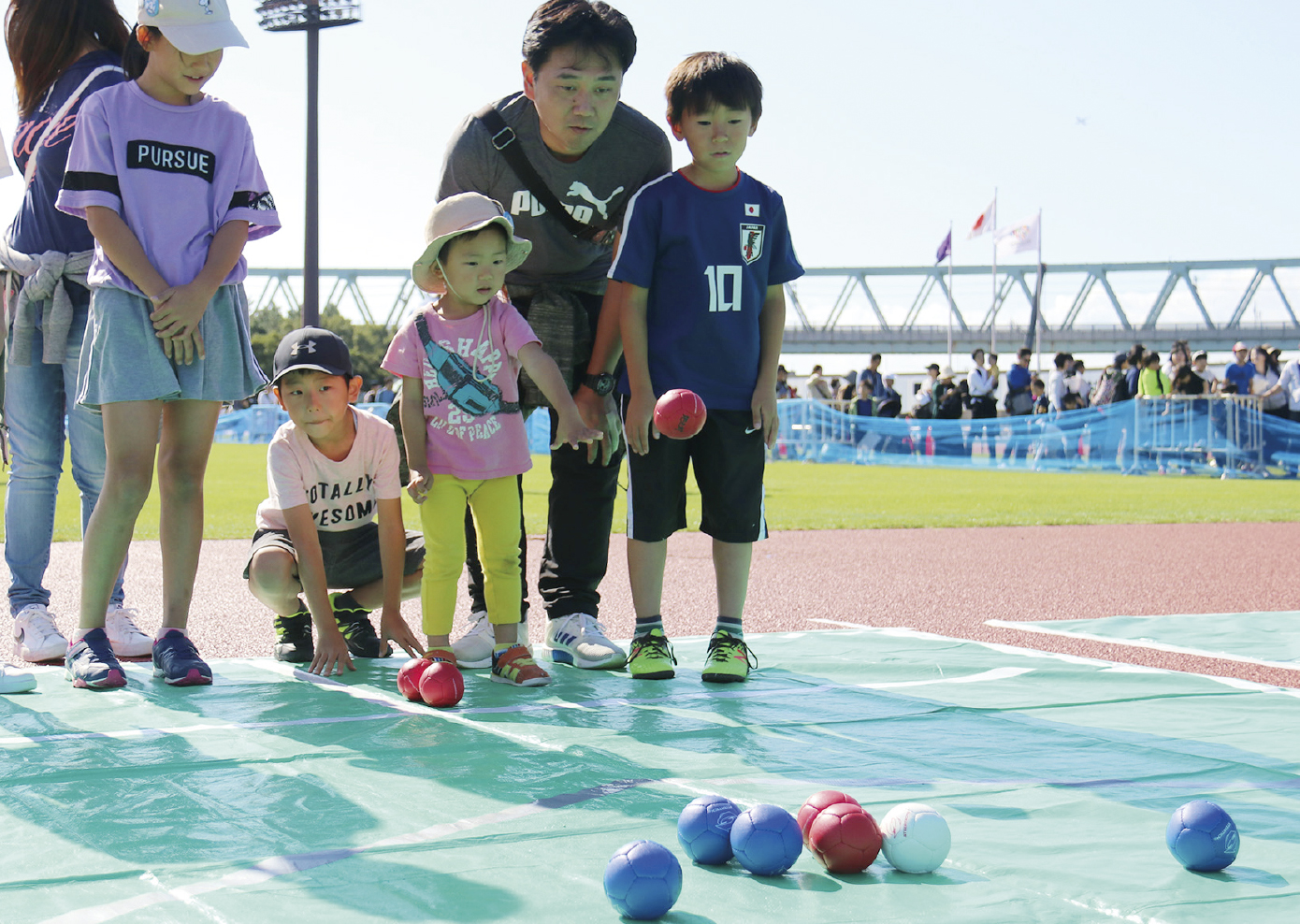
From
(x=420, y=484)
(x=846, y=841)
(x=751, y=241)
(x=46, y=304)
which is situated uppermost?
(x=751, y=241)

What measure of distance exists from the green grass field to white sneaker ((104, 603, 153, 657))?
12.8 ft

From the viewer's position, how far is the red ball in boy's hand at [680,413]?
394 centimetres

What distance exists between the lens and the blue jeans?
4.52 m

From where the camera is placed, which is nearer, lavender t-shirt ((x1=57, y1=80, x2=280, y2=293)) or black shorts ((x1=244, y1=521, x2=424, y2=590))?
lavender t-shirt ((x1=57, y1=80, x2=280, y2=293))

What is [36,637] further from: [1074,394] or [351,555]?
[1074,394]

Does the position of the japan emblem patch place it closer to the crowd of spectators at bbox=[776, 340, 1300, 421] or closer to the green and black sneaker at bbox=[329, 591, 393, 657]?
the green and black sneaker at bbox=[329, 591, 393, 657]

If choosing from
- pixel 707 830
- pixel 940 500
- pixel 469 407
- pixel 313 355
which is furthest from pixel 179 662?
pixel 940 500

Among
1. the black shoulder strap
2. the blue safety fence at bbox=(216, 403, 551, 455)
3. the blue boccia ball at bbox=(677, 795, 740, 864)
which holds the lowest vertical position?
the blue safety fence at bbox=(216, 403, 551, 455)

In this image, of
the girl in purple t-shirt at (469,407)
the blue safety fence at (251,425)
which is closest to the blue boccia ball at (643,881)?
the girl in purple t-shirt at (469,407)

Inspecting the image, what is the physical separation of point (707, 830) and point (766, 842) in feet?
0.39

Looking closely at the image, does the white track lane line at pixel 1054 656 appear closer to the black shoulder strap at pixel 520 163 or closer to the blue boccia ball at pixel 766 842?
the black shoulder strap at pixel 520 163

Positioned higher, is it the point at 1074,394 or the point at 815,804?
→ the point at 1074,394

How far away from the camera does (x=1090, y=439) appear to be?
21.1 meters

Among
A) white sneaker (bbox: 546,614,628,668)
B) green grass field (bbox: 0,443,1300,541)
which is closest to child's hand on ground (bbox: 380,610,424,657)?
white sneaker (bbox: 546,614,628,668)
